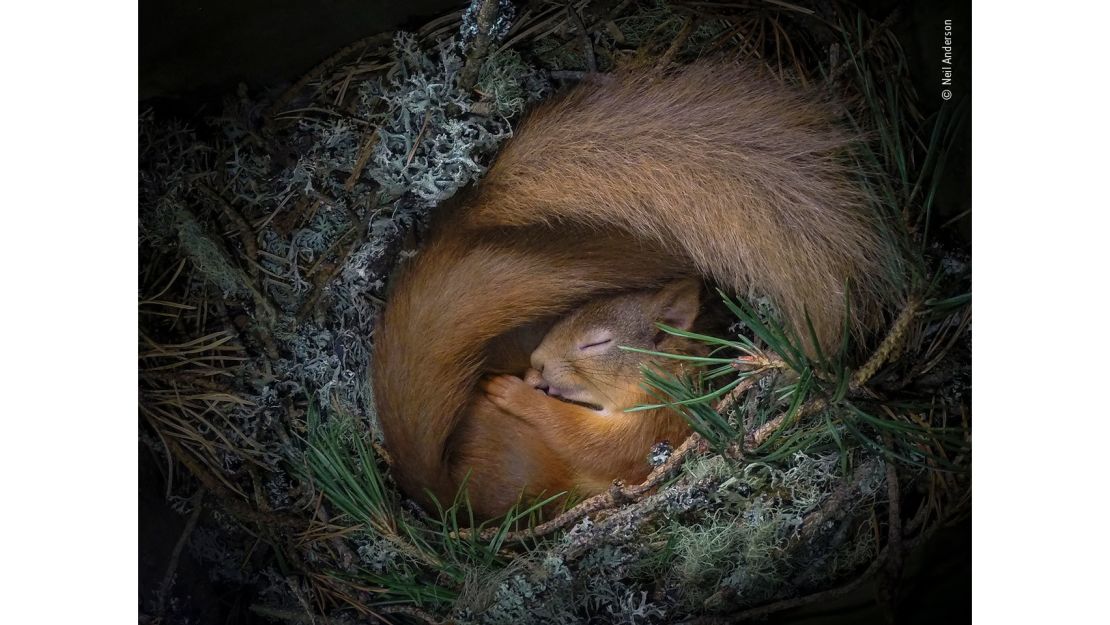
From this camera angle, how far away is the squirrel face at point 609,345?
99 centimetres

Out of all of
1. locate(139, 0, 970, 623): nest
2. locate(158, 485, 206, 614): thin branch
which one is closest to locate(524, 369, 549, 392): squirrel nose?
locate(139, 0, 970, 623): nest

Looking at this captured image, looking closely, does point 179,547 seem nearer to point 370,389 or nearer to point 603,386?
point 370,389

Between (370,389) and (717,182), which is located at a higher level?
(717,182)

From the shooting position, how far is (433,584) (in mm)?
1053

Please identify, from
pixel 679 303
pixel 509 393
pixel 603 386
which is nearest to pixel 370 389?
pixel 509 393

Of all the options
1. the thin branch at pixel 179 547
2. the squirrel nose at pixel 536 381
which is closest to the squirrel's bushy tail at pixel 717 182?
the squirrel nose at pixel 536 381


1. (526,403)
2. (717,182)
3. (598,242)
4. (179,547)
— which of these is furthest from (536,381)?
(179,547)

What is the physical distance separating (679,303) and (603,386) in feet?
0.43

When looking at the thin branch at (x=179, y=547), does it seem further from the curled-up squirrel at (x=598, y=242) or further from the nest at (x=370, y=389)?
the curled-up squirrel at (x=598, y=242)

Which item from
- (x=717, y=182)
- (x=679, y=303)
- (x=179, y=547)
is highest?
(x=717, y=182)

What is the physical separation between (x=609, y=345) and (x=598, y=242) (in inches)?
4.7

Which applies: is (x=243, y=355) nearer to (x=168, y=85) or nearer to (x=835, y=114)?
(x=168, y=85)

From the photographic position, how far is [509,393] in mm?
1039
